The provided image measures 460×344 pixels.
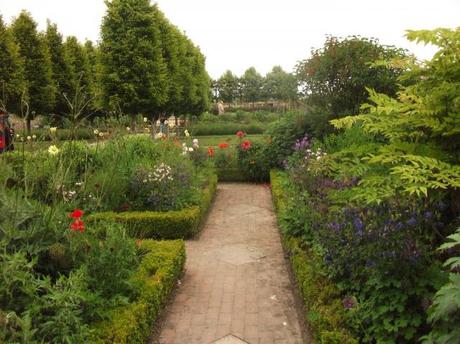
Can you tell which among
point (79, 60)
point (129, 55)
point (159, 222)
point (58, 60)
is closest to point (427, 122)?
point (159, 222)

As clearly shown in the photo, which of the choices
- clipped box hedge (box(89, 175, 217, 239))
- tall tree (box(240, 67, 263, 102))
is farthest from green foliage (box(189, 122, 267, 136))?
tall tree (box(240, 67, 263, 102))

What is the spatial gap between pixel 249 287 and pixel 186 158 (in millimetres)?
5183

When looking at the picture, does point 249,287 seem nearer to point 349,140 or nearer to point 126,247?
point 126,247

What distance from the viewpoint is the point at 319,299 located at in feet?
14.0

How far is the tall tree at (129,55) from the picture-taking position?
63.6 ft

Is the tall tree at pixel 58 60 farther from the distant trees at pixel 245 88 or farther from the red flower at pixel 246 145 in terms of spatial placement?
the distant trees at pixel 245 88

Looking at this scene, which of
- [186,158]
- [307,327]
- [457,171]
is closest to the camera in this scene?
[457,171]

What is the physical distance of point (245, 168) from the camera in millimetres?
13391

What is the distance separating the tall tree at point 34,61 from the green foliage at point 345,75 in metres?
17.8

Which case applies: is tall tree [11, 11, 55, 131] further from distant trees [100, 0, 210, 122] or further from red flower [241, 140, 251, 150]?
red flower [241, 140, 251, 150]

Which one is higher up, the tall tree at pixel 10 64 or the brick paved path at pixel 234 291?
the tall tree at pixel 10 64

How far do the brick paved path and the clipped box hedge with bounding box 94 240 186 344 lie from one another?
0.24m

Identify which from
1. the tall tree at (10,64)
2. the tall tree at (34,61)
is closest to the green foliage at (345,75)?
the tall tree at (10,64)

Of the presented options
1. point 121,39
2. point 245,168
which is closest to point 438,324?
point 245,168
